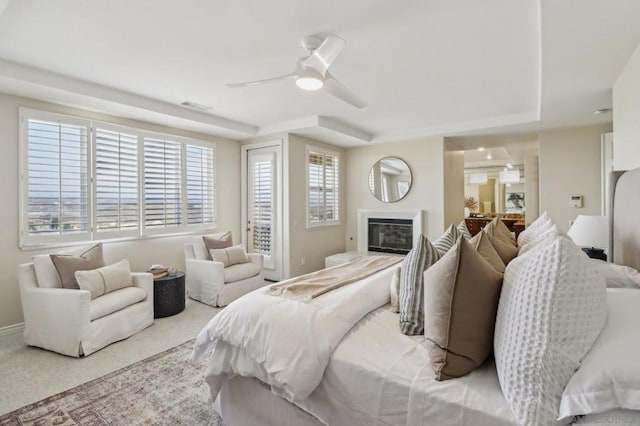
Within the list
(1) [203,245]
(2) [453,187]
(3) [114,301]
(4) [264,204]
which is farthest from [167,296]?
(2) [453,187]

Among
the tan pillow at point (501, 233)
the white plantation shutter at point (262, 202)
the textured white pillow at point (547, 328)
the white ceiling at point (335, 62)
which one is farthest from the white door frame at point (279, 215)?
the textured white pillow at point (547, 328)

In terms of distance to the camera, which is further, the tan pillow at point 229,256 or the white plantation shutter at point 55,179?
the tan pillow at point 229,256

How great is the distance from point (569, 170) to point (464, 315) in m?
4.43

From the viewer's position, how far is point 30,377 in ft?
7.77

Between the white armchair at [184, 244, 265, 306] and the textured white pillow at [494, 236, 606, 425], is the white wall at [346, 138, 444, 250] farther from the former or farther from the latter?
the textured white pillow at [494, 236, 606, 425]

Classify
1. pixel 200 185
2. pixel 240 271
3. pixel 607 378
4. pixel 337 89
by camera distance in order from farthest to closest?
pixel 200 185 < pixel 240 271 < pixel 337 89 < pixel 607 378

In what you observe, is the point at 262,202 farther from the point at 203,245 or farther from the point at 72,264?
the point at 72,264

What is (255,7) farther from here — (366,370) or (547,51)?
(366,370)

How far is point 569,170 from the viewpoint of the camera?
172 inches

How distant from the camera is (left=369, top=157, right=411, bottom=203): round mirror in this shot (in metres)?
5.63

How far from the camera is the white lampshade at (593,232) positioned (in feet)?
7.87

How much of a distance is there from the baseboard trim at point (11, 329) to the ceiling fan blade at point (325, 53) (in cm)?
389

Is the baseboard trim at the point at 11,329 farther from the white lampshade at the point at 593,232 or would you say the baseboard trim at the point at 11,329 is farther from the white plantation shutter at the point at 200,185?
the white lampshade at the point at 593,232

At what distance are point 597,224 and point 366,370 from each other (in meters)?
2.32
